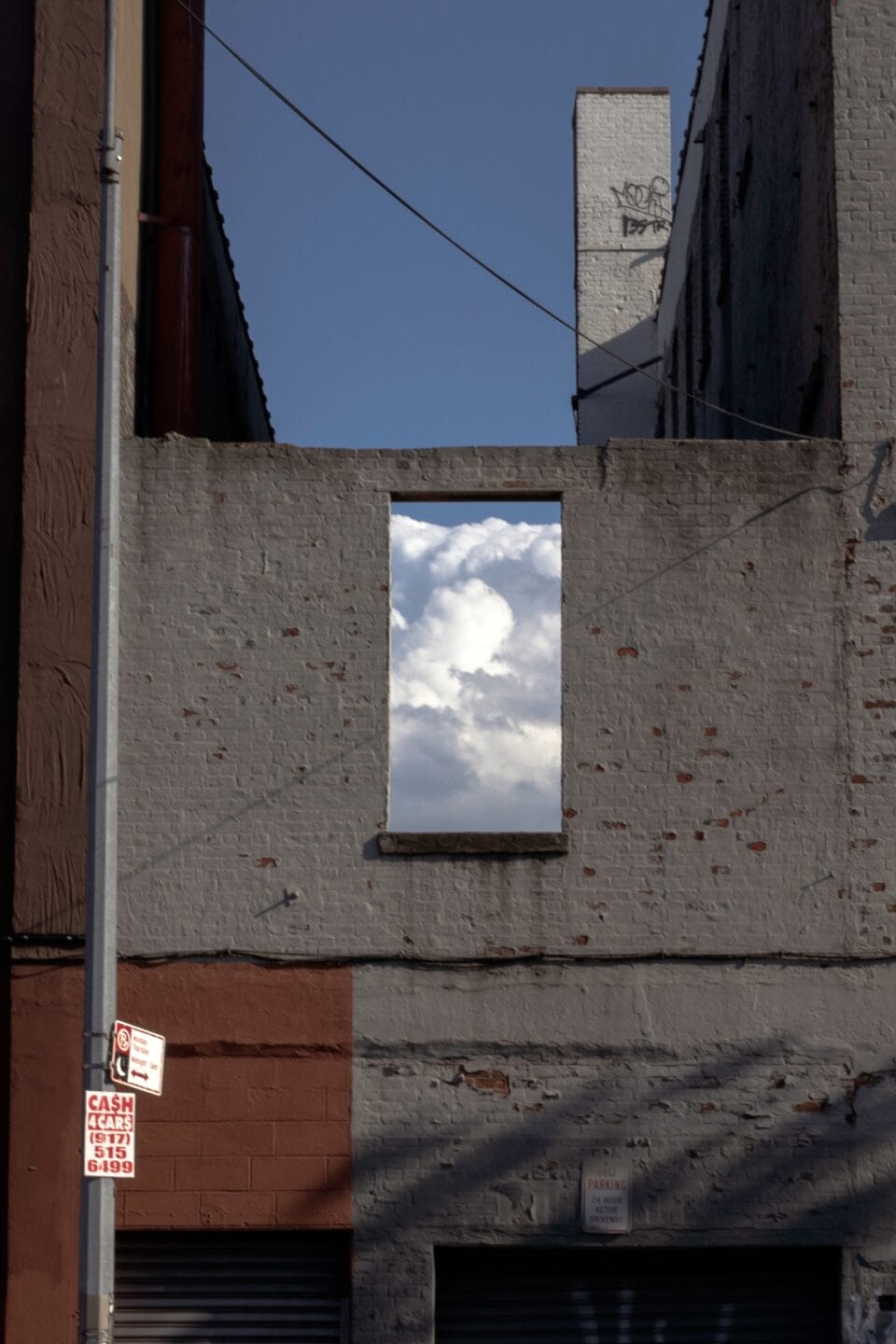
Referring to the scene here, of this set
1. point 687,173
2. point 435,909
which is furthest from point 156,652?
point 687,173

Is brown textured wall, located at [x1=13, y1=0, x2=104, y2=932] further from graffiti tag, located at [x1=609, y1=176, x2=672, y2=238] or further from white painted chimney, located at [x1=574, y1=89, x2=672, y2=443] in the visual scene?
graffiti tag, located at [x1=609, y1=176, x2=672, y2=238]

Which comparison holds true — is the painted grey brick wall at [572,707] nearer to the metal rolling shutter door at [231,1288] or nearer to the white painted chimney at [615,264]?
the metal rolling shutter door at [231,1288]

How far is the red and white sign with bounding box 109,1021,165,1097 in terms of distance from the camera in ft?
33.1

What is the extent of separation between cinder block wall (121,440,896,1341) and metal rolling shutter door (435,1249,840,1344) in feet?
0.88

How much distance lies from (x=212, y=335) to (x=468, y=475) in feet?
19.8

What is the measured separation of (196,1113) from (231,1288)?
1228 millimetres

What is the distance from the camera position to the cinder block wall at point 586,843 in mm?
13125

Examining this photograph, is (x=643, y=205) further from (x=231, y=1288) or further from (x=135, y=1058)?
(x=135, y=1058)

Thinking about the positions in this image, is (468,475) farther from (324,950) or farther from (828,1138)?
(828,1138)

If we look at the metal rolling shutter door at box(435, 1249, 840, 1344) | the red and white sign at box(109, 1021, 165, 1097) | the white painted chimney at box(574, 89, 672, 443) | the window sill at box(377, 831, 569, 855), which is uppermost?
the white painted chimney at box(574, 89, 672, 443)

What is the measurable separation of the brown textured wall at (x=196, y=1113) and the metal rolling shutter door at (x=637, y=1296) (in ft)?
3.69

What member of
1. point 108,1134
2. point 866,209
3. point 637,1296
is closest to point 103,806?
point 108,1134

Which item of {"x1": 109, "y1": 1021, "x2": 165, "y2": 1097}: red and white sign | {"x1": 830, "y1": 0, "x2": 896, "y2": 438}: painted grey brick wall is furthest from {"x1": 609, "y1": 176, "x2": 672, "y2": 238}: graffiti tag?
{"x1": 109, "y1": 1021, "x2": 165, "y2": 1097}: red and white sign

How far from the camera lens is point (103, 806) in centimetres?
1016
